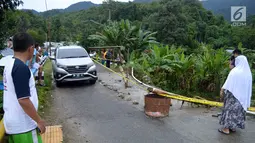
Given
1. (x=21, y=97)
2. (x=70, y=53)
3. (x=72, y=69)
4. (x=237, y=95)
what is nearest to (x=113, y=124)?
(x=237, y=95)

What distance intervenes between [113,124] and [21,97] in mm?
3866

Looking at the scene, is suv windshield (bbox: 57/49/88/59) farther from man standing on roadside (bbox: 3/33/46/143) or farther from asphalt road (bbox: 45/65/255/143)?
man standing on roadside (bbox: 3/33/46/143)

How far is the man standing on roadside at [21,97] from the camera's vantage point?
254 cm

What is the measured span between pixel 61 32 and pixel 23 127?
76389mm

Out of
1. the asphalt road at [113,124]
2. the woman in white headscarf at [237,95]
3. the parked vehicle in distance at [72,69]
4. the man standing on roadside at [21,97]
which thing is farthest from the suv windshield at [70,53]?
the man standing on roadside at [21,97]

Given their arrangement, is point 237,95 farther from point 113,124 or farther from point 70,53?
point 70,53

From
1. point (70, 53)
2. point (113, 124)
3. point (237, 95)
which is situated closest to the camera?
point (237, 95)

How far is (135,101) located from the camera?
27.4 feet

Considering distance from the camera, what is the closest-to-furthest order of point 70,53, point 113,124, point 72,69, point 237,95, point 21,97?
1. point 21,97
2. point 237,95
3. point 113,124
4. point 72,69
5. point 70,53

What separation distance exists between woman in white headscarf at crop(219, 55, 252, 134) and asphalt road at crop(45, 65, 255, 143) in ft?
1.08

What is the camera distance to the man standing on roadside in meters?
2.54

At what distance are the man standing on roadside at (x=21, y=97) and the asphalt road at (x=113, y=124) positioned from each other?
2.52 m

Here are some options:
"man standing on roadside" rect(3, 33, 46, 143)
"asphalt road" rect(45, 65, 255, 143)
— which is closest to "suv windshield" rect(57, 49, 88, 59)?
"asphalt road" rect(45, 65, 255, 143)

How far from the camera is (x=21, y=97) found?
101 inches
